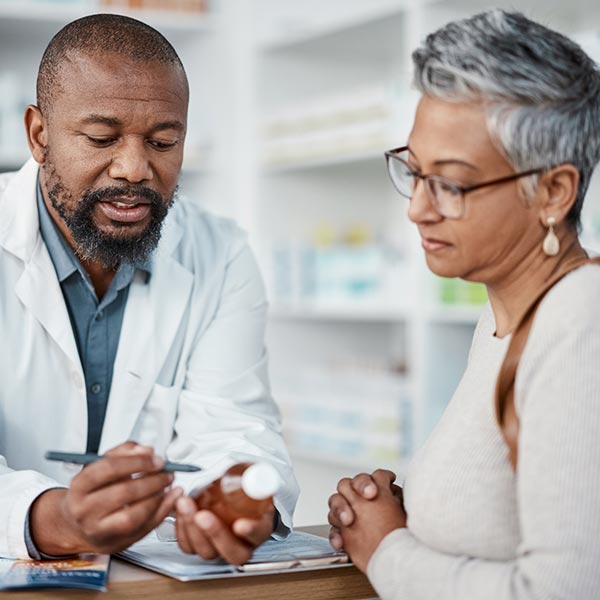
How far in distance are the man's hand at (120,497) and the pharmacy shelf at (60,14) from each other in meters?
2.89

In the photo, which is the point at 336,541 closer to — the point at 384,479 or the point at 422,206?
the point at 384,479

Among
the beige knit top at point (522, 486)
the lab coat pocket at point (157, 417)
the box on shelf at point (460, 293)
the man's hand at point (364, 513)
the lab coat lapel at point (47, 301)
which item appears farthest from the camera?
the box on shelf at point (460, 293)

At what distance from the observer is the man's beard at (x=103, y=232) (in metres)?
1.62

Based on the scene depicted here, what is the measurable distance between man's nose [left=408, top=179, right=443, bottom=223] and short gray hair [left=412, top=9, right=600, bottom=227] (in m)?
0.09

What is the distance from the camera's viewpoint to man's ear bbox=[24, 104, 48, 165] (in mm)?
1708

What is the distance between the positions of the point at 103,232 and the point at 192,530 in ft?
2.08

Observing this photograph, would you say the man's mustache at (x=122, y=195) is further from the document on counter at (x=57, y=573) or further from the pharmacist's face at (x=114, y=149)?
the document on counter at (x=57, y=573)

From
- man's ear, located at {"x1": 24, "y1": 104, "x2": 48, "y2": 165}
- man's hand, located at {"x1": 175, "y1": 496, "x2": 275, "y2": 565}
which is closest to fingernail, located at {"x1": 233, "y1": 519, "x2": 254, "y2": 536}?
man's hand, located at {"x1": 175, "y1": 496, "x2": 275, "y2": 565}

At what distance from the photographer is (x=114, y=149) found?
1.58m

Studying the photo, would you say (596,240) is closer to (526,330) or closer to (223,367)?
(223,367)

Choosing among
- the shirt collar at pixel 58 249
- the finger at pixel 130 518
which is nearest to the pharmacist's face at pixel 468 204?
the finger at pixel 130 518

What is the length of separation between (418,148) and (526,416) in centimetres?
30

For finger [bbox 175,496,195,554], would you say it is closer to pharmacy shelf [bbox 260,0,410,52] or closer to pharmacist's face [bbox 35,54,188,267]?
pharmacist's face [bbox 35,54,188,267]

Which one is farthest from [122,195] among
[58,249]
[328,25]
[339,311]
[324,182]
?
[324,182]
